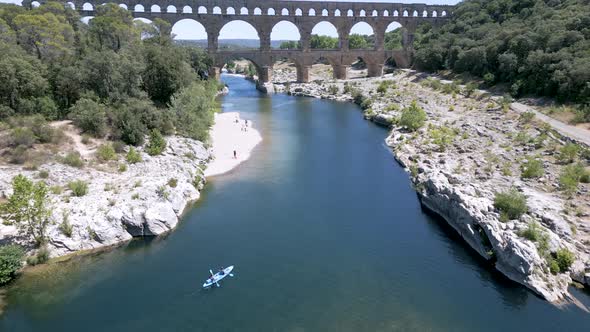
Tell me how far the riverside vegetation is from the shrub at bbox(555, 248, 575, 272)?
58.7 ft

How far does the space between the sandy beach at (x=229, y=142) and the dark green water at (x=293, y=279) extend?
189 inches

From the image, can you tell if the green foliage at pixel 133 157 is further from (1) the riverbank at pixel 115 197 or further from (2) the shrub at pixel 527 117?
A: (2) the shrub at pixel 527 117

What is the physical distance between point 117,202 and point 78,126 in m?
10.6

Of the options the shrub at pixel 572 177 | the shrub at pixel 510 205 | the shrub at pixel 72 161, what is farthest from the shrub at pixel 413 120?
the shrub at pixel 72 161

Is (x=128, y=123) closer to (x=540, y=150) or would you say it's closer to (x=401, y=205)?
(x=401, y=205)

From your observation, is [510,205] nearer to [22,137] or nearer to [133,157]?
[133,157]

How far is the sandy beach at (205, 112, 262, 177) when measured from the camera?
3064 centimetres

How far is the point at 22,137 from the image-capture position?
24.1 m

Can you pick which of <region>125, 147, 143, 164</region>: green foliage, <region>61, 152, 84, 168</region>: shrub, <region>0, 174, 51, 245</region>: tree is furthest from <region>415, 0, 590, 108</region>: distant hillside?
<region>0, 174, 51, 245</region>: tree

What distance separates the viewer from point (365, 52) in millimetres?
75312

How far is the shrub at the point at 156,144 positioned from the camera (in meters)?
28.0

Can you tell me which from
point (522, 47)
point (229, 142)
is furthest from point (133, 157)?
point (522, 47)

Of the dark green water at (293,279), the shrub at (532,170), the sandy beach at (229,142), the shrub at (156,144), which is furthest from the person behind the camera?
the sandy beach at (229,142)

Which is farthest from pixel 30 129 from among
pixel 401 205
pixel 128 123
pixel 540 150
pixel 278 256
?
pixel 540 150
